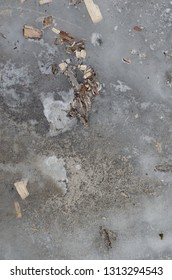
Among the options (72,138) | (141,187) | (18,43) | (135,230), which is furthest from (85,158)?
(18,43)

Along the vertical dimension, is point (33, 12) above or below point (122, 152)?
above

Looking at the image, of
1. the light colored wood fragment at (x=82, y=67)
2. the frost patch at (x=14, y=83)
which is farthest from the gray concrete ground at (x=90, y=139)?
the light colored wood fragment at (x=82, y=67)

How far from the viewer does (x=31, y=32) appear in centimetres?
595

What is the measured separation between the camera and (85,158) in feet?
19.8

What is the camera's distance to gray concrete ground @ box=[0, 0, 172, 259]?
5980 millimetres

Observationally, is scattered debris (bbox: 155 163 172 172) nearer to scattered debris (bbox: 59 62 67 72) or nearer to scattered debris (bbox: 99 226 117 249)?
scattered debris (bbox: 99 226 117 249)

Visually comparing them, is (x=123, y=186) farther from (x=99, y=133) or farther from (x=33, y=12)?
(x=33, y=12)

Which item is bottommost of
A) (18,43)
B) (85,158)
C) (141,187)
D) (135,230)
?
(135,230)

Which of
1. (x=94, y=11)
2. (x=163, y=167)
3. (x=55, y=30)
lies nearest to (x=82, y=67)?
(x=55, y=30)

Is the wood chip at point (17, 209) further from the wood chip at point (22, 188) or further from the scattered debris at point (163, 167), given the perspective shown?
the scattered debris at point (163, 167)

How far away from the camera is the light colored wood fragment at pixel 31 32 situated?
595 cm

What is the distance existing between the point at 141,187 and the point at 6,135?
7.30ft

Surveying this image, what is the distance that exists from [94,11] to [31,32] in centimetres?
101

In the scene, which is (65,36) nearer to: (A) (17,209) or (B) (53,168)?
(B) (53,168)
